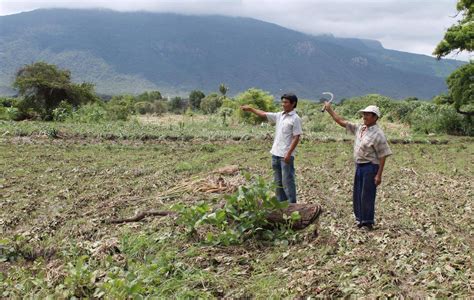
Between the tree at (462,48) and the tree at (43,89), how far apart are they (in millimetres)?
20450

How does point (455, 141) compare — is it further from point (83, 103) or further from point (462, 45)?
point (83, 103)

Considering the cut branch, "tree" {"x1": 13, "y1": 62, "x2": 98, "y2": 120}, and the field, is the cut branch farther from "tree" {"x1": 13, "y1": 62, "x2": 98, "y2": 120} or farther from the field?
"tree" {"x1": 13, "y1": 62, "x2": 98, "y2": 120}

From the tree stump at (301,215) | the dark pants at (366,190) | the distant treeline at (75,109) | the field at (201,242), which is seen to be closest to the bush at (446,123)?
the distant treeline at (75,109)

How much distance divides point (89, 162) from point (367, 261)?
9315 mm

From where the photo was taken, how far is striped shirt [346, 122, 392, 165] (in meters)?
5.89

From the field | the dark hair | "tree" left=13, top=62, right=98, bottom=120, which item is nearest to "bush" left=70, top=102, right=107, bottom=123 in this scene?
"tree" left=13, top=62, right=98, bottom=120

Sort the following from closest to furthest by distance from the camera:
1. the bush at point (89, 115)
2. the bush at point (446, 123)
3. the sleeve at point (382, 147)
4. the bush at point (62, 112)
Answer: the sleeve at point (382, 147), the bush at point (446, 123), the bush at point (89, 115), the bush at point (62, 112)

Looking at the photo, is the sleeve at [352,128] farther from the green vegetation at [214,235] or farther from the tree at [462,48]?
the tree at [462,48]

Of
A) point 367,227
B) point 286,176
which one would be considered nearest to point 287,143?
point 286,176

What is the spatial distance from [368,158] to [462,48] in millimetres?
17512

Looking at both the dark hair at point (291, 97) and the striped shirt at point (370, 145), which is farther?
the dark hair at point (291, 97)

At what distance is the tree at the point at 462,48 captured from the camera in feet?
67.5

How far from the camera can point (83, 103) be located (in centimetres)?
3117

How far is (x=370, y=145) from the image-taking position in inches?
232
